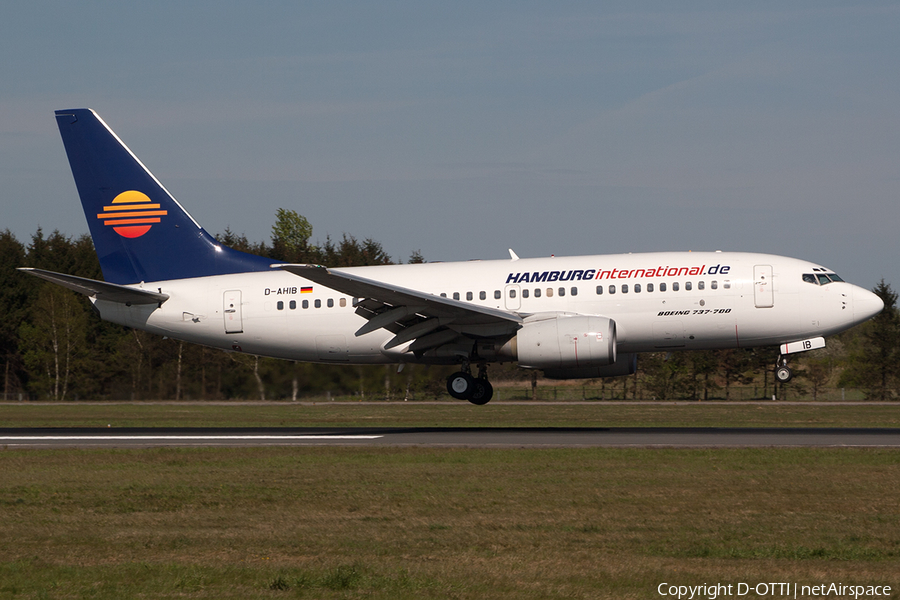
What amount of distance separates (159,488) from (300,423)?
790 inches

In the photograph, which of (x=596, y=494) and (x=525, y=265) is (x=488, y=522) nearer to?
(x=596, y=494)

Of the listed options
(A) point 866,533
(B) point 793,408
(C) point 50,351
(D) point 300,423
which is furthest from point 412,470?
(C) point 50,351

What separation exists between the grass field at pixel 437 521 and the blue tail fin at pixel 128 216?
10.9m

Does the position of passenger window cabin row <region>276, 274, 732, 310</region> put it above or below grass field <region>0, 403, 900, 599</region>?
above

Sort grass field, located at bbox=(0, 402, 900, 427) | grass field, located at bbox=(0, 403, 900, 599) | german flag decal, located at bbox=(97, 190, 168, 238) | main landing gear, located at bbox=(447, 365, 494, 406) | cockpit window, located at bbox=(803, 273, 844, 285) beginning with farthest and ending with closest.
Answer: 1. grass field, located at bbox=(0, 402, 900, 427)
2. german flag decal, located at bbox=(97, 190, 168, 238)
3. main landing gear, located at bbox=(447, 365, 494, 406)
4. cockpit window, located at bbox=(803, 273, 844, 285)
5. grass field, located at bbox=(0, 403, 900, 599)

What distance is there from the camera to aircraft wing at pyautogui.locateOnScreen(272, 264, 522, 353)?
90.2ft

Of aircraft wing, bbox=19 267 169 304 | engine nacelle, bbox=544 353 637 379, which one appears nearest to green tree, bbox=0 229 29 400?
aircraft wing, bbox=19 267 169 304

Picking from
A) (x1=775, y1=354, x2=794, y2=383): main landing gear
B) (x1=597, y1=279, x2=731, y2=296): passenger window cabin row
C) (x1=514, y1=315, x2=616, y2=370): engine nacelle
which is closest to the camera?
(x1=514, y1=315, x2=616, y2=370): engine nacelle

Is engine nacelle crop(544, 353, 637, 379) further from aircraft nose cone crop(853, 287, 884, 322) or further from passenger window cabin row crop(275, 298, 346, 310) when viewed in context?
passenger window cabin row crop(275, 298, 346, 310)

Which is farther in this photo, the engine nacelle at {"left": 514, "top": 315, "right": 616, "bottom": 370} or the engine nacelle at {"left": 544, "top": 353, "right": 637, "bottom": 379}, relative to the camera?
the engine nacelle at {"left": 544, "top": 353, "right": 637, "bottom": 379}

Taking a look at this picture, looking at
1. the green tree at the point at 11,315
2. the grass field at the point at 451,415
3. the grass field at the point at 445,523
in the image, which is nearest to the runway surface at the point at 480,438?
the grass field at the point at 445,523

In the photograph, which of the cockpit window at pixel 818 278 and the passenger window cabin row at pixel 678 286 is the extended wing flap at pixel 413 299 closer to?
the passenger window cabin row at pixel 678 286

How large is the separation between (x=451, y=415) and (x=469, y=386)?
12639 millimetres

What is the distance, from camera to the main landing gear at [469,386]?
99.7ft
